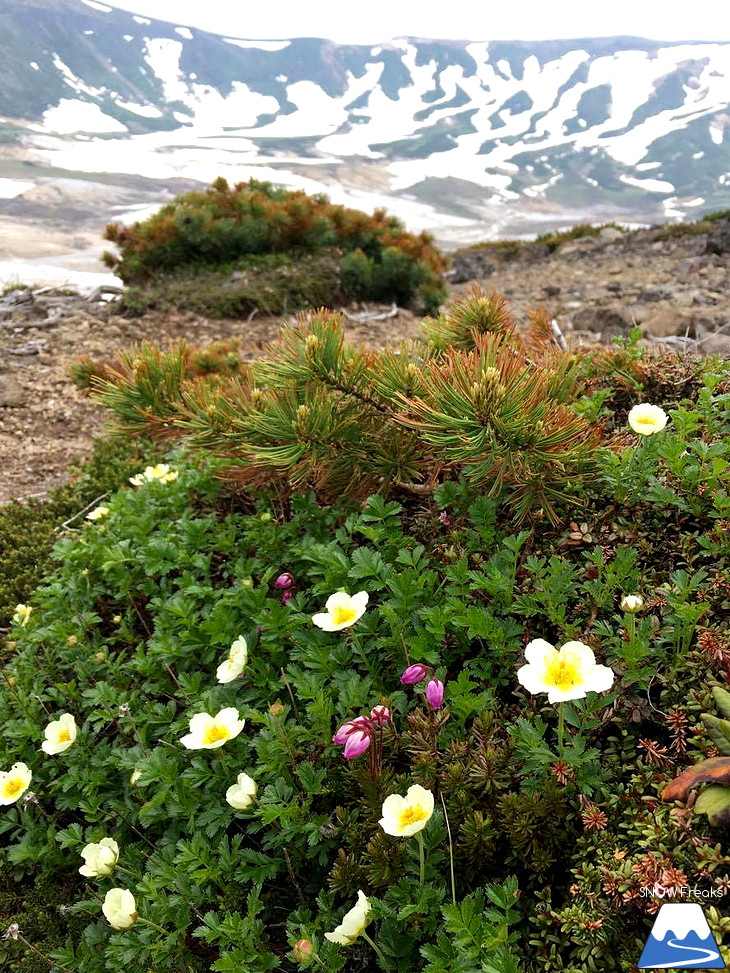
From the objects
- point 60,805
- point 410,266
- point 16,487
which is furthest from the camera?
point 410,266

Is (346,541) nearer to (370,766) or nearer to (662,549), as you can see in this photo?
(370,766)

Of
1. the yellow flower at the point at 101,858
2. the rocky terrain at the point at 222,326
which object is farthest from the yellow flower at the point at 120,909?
the rocky terrain at the point at 222,326

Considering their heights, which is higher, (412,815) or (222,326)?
(412,815)

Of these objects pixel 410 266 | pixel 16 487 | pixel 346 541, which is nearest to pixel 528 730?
pixel 346 541

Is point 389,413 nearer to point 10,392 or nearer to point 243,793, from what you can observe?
point 243,793

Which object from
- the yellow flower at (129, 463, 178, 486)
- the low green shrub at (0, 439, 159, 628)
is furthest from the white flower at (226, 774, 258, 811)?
the low green shrub at (0, 439, 159, 628)

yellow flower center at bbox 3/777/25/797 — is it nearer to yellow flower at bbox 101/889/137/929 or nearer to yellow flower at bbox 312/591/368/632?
yellow flower at bbox 101/889/137/929

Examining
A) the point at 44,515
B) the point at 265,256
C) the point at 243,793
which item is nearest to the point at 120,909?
the point at 243,793
